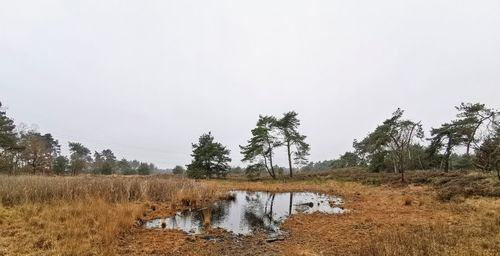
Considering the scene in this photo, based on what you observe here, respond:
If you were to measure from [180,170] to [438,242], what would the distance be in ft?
189

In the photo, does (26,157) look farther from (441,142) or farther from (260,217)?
(441,142)

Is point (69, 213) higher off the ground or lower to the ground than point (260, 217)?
higher

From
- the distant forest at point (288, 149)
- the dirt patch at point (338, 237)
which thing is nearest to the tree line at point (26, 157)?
the distant forest at point (288, 149)

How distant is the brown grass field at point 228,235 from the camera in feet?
24.7

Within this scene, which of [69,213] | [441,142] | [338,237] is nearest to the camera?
[338,237]

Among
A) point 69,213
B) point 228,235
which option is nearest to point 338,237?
point 228,235

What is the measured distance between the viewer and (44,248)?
768 cm

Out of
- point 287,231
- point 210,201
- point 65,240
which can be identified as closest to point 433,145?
point 210,201

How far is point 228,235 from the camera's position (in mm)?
11000

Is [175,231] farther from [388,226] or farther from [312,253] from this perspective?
[388,226]

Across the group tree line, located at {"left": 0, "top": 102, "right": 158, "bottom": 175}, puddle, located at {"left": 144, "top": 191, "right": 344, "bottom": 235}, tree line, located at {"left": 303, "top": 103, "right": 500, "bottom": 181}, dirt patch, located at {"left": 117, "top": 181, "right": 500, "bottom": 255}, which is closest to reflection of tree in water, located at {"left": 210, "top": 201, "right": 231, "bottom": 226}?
puddle, located at {"left": 144, "top": 191, "right": 344, "bottom": 235}

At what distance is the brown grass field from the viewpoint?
7.54 metres

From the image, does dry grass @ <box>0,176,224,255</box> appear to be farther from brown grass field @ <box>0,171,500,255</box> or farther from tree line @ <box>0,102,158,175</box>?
tree line @ <box>0,102,158,175</box>

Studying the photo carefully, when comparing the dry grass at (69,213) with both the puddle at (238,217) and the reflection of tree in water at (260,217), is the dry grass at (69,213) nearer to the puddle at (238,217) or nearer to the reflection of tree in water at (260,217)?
the puddle at (238,217)
